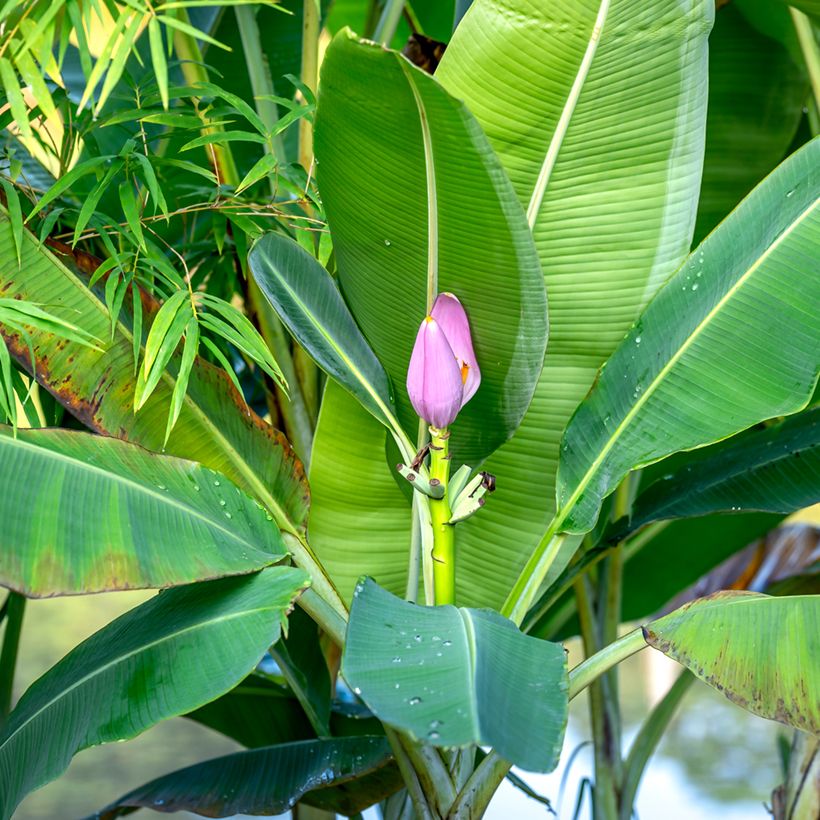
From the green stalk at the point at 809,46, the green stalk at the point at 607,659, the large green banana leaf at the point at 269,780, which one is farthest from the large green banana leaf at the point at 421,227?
the green stalk at the point at 809,46

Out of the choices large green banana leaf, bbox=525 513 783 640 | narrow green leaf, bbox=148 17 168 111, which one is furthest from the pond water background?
narrow green leaf, bbox=148 17 168 111

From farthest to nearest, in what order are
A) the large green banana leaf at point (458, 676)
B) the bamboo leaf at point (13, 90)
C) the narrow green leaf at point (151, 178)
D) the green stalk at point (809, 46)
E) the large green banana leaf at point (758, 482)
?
the green stalk at point (809, 46), the large green banana leaf at point (758, 482), the narrow green leaf at point (151, 178), the bamboo leaf at point (13, 90), the large green banana leaf at point (458, 676)

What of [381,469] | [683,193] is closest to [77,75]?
[381,469]

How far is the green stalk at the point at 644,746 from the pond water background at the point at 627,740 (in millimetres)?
166

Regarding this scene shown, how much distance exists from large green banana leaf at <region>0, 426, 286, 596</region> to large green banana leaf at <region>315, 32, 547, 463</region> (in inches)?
8.9

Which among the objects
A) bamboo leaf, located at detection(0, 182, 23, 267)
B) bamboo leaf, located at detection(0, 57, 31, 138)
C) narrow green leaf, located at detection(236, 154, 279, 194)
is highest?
bamboo leaf, located at detection(0, 57, 31, 138)

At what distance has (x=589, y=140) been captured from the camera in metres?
0.82

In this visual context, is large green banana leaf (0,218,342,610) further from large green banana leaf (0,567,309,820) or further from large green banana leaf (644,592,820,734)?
large green banana leaf (644,592,820,734)

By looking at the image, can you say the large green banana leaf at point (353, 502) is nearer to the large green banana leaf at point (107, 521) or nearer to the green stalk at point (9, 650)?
the large green banana leaf at point (107, 521)

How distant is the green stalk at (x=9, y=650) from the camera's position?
3.80 ft

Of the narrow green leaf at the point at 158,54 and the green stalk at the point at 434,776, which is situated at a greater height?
the narrow green leaf at the point at 158,54

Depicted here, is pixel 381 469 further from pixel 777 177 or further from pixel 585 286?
pixel 777 177

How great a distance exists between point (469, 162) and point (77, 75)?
0.99 metres

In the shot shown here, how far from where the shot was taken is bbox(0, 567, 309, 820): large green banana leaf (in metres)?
0.65
